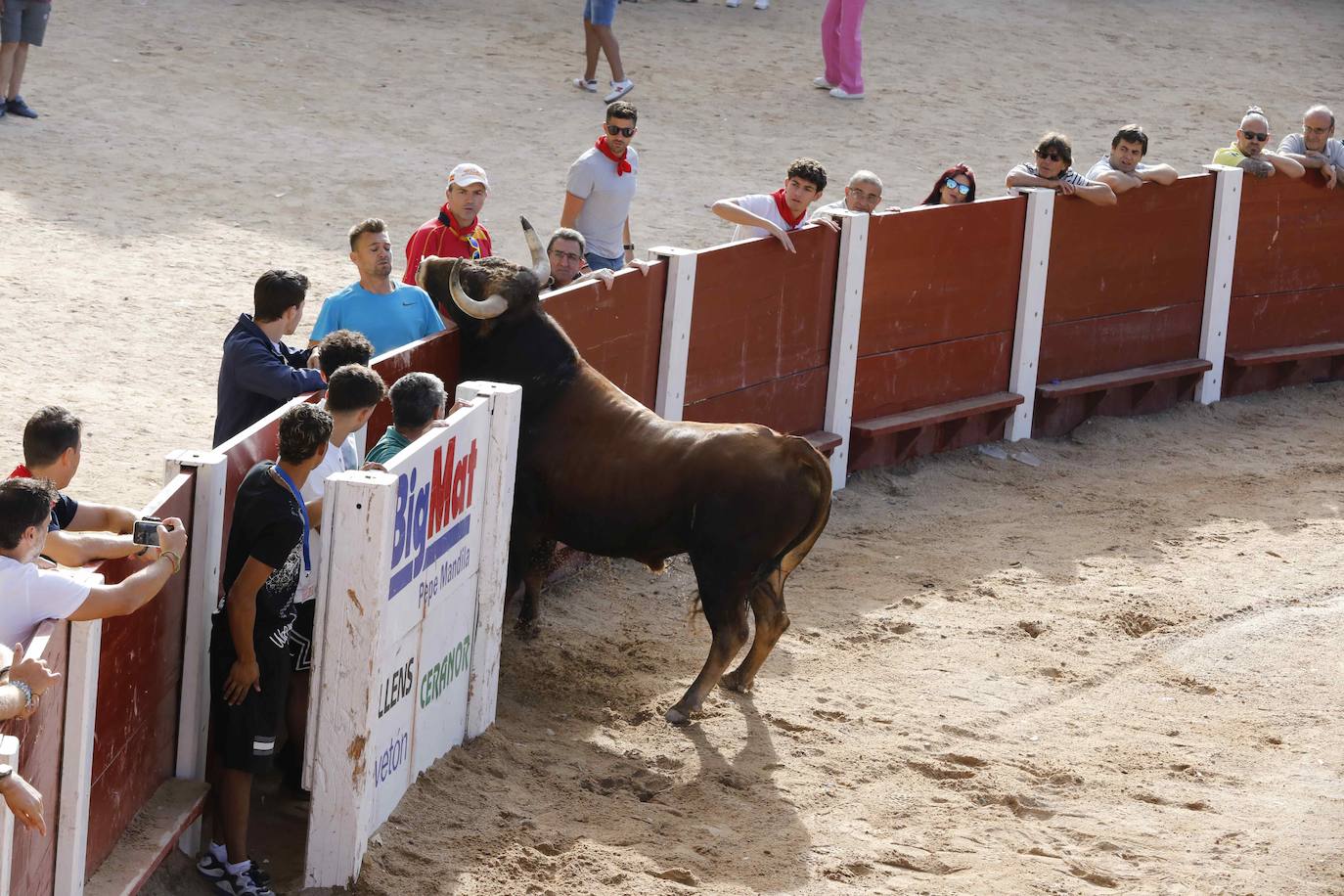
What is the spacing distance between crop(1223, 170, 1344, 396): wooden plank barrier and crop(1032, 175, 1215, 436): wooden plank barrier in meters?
0.40

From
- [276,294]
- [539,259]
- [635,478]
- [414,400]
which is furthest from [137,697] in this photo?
[539,259]

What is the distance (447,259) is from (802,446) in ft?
5.28

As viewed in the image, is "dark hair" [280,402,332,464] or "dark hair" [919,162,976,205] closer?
"dark hair" [280,402,332,464]

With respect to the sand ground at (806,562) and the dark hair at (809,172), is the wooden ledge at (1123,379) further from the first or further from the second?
the dark hair at (809,172)

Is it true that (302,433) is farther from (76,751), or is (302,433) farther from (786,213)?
(786,213)

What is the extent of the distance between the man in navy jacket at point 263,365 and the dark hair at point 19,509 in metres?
1.66

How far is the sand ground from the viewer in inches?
215

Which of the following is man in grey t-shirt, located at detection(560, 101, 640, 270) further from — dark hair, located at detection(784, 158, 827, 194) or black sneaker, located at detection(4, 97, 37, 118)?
black sneaker, located at detection(4, 97, 37, 118)

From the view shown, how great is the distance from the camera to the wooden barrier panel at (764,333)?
8477 millimetres

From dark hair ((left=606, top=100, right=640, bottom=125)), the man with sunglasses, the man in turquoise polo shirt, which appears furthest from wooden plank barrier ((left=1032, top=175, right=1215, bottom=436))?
the man in turquoise polo shirt

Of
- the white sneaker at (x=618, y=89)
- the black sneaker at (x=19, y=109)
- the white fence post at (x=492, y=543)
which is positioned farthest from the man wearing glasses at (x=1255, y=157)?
the black sneaker at (x=19, y=109)

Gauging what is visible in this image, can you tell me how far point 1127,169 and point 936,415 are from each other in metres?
2.00

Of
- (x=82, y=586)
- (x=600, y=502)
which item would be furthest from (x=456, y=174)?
(x=82, y=586)

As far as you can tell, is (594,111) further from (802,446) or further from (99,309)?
(802,446)
